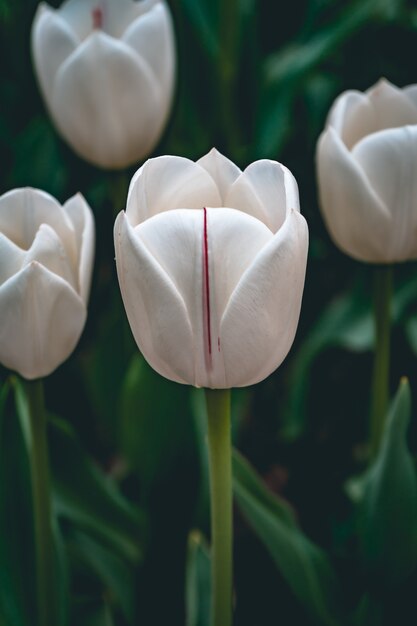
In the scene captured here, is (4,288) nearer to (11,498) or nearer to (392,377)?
(11,498)

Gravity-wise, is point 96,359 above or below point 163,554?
above

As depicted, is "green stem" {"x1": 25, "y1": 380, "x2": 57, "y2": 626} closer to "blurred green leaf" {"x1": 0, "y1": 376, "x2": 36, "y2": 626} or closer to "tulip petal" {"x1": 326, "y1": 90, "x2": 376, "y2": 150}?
"blurred green leaf" {"x1": 0, "y1": 376, "x2": 36, "y2": 626}

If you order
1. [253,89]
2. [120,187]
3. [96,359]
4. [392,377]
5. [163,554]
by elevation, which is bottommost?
[392,377]

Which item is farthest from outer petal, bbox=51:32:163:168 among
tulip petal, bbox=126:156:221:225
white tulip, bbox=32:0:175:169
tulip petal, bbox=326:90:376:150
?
tulip petal, bbox=126:156:221:225

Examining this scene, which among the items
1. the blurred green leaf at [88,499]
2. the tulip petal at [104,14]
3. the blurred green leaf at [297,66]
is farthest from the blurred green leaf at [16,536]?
the blurred green leaf at [297,66]

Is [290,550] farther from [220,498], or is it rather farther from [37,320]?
[37,320]

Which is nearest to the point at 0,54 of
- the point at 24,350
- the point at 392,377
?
the point at 392,377

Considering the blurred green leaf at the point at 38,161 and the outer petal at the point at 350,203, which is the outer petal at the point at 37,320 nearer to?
the outer petal at the point at 350,203
